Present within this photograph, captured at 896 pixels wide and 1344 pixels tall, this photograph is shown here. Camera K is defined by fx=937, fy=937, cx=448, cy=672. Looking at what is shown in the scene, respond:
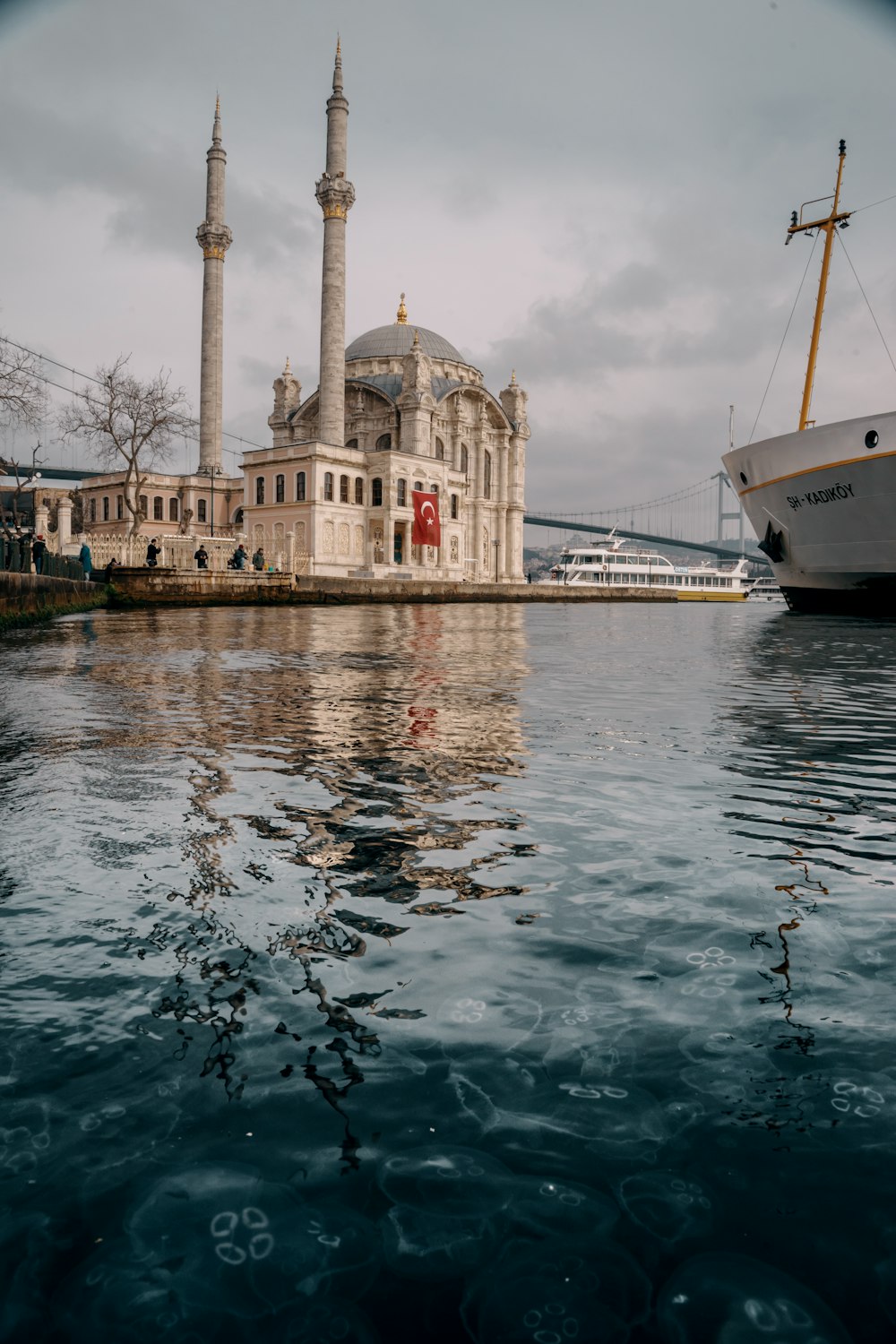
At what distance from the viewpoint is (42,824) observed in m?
3.64

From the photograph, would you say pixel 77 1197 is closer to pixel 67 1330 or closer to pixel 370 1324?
pixel 67 1330

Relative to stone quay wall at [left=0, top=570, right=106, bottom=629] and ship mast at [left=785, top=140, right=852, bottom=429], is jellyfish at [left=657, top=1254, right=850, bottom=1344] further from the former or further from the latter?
ship mast at [left=785, top=140, right=852, bottom=429]

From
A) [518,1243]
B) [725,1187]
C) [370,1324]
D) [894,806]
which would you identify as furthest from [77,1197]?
[894,806]

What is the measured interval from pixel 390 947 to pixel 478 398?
68.3 metres

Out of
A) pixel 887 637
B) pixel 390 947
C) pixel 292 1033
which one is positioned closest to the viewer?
pixel 292 1033

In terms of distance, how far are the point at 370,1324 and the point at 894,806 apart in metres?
3.60

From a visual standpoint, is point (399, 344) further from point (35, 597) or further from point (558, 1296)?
point (558, 1296)

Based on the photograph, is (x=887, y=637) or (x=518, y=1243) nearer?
→ (x=518, y=1243)

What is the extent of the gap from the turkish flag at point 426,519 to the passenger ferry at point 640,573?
67.7ft

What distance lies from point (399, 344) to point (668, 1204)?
235 ft

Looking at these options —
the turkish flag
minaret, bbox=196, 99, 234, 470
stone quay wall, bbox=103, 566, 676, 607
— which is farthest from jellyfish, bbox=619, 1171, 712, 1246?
minaret, bbox=196, 99, 234, 470

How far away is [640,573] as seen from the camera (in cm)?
7912

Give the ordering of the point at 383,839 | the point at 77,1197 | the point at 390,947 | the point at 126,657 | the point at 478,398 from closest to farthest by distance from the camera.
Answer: the point at 77,1197
the point at 390,947
the point at 383,839
the point at 126,657
the point at 478,398

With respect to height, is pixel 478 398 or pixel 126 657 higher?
pixel 478 398
